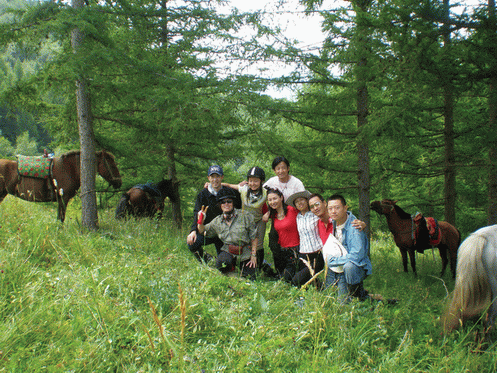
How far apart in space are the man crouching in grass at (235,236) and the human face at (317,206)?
3.33ft

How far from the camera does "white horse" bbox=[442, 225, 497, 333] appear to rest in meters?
2.81

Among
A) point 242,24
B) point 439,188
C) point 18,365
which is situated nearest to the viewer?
point 18,365

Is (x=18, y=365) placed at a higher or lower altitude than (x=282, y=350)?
higher

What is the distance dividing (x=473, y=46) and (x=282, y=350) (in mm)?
4901

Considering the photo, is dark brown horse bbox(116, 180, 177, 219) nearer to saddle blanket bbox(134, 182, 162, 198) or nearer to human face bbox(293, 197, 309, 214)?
saddle blanket bbox(134, 182, 162, 198)

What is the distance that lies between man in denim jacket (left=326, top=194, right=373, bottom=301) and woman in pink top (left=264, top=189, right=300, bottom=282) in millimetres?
797

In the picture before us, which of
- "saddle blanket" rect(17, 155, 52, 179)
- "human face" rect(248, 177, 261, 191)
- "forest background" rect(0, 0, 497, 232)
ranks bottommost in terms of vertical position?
"human face" rect(248, 177, 261, 191)

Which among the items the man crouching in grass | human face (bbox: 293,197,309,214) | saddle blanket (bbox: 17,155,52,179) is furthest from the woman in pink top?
saddle blanket (bbox: 17,155,52,179)

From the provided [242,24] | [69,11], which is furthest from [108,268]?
[242,24]

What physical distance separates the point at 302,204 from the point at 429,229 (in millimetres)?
3485

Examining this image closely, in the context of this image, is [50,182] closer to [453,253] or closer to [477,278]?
[477,278]

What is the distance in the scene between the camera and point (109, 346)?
2469 millimetres

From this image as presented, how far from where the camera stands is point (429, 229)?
6406 millimetres

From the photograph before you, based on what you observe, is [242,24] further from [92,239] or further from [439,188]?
[439,188]
